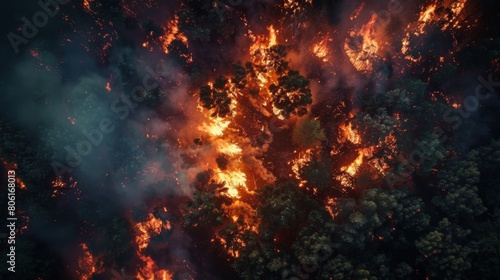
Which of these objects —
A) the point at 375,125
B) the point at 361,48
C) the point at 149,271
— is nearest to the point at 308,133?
the point at 375,125

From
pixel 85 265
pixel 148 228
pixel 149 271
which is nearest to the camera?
pixel 148 228

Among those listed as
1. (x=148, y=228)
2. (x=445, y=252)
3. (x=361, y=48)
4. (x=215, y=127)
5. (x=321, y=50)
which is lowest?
(x=445, y=252)

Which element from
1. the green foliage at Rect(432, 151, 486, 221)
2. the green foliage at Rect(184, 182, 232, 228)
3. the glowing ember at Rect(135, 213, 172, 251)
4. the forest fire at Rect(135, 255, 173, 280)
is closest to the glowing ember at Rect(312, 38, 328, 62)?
the green foliage at Rect(432, 151, 486, 221)

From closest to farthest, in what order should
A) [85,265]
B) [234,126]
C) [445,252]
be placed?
[445,252]
[234,126]
[85,265]

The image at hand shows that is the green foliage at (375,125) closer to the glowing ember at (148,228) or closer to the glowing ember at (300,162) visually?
the glowing ember at (300,162)

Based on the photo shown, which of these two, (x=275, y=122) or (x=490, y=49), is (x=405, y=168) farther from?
(x=490, y=49)

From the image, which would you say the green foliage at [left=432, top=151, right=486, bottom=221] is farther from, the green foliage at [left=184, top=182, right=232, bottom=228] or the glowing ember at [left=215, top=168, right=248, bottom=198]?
the green foliage at [left=184, top=182, right=232, bottom=228]
